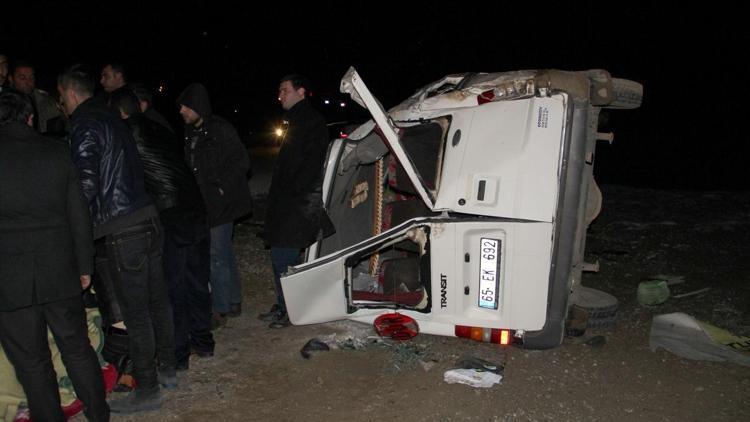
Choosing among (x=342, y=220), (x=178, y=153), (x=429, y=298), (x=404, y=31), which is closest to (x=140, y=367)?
(x=178, y=153)

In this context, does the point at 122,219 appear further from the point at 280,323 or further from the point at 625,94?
→ the point at 625,94

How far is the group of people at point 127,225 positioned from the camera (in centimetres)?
304

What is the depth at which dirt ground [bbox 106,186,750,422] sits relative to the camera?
12.3 feet

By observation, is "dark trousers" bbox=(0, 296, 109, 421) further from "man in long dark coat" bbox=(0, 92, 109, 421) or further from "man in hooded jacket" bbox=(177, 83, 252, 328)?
"man in hooded jacket" bbox=(177, 83, 252, 328)

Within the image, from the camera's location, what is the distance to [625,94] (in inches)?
171

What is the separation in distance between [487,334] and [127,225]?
8.18 ft

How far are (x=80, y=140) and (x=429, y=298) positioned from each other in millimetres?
2495

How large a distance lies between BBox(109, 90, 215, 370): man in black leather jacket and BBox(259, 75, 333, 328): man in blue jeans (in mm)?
693

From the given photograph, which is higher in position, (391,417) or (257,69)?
(257,69)

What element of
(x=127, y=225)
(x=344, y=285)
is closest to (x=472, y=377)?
(x=344, y=285)

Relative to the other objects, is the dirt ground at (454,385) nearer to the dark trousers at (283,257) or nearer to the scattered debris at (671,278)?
the scattered debris at (671,278)

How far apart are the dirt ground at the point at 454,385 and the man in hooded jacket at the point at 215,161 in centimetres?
103

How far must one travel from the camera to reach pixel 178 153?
4051 millimetres

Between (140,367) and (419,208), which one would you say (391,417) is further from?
(419,208)
